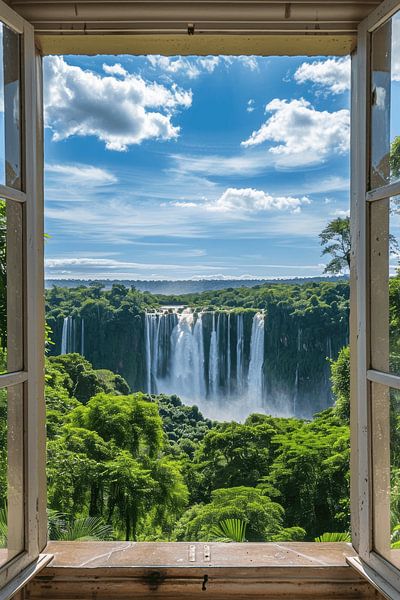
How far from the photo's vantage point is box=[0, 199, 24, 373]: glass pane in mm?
1058

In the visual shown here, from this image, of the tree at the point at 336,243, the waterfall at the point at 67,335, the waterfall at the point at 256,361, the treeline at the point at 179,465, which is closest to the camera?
the treeline at the point at 179,465

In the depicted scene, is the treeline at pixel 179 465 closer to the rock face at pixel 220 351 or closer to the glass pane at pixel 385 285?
the rock face at pixel 220 351

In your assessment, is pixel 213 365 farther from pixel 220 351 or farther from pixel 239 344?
pixel 239 344

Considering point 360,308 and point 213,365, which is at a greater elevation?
point 360,308

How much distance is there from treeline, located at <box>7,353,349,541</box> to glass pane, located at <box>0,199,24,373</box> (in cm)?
89

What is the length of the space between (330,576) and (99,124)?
115 inches

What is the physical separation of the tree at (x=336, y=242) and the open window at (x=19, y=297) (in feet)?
6.62

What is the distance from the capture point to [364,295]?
1072mm

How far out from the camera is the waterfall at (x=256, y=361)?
302 cm

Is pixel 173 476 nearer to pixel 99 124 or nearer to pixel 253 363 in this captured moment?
pixel 253 363

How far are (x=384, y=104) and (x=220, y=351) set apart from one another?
2424 mm

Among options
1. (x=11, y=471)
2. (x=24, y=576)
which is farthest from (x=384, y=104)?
(x=24, y=576)


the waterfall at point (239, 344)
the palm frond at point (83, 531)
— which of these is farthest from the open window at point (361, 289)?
the waterfall at point (239, 344)

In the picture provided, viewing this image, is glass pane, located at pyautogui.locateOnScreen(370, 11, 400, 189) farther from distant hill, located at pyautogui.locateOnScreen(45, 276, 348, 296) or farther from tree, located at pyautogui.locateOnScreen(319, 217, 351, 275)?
distant hill, located at pyautogui.locateOnScreen(45, 276, 348, 296)
